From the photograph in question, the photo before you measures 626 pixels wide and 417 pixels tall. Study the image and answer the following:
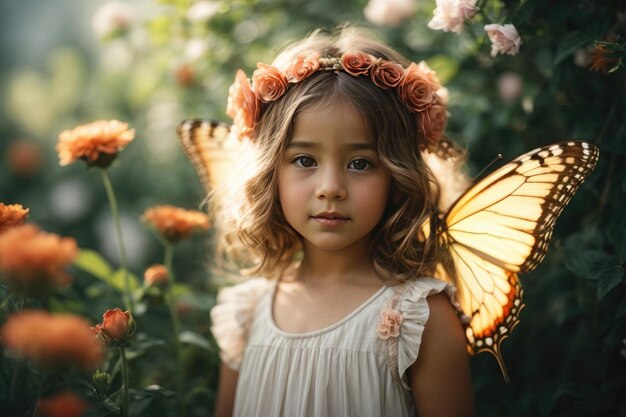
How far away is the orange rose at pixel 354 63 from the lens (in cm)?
151

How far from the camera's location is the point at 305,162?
4.97 ft

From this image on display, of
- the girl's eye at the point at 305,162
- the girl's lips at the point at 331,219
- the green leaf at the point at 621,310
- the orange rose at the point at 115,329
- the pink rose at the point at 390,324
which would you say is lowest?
the orange rose at the point at 115,329

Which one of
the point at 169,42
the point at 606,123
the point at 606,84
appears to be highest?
the point at 169,42

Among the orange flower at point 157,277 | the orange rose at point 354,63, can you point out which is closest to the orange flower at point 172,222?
the orange flower at point 157,277

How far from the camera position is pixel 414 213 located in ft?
5.25

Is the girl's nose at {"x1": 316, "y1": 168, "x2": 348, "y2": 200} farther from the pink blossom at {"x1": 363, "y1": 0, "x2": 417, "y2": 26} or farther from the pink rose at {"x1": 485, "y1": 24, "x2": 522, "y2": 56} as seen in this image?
the pink blossom at {"x1": 363, "y1": 0, "x2": 417, "y2": 26}

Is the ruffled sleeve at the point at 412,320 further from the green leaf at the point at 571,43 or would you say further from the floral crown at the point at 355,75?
the green leaf at the point at 571,43

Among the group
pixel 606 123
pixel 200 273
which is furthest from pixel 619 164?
pixel 200 273

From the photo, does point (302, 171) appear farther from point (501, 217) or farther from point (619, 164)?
point (619, 164)

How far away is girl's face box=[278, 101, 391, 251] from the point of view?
1.45 m

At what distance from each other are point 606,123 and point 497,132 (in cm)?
52

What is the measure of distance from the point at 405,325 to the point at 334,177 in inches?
16.3

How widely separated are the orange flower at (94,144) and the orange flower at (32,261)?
2.01 ft

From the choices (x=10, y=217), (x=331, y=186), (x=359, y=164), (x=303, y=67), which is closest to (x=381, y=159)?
(x=359, y=164)
